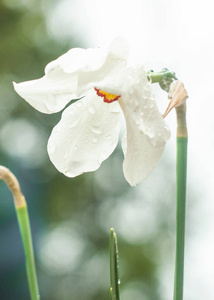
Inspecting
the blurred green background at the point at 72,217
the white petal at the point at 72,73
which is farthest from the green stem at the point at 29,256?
the blurred green background at the point at 72,217

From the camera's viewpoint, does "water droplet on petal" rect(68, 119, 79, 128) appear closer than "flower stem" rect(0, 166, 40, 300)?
No

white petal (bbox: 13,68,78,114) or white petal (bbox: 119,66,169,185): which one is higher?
white petal (bbox: 13,68,78,114)

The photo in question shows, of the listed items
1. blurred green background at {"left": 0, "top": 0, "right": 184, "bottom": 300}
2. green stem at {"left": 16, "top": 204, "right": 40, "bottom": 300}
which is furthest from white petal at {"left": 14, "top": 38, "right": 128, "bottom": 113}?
blurred green background at {"left": 0, "top": 0, "right": 184, "bottom": 300}

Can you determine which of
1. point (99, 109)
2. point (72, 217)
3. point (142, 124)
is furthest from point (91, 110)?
point (72, 217)

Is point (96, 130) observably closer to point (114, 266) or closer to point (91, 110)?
point (91, 110)

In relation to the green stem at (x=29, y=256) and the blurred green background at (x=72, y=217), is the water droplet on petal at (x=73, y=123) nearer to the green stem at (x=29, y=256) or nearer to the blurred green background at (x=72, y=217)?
the green stem at (x=29, y=256)

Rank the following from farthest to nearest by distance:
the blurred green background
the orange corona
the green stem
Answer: the blurred green background → the orange corona → the green stem

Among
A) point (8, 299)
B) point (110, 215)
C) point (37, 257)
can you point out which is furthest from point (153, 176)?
point (8, 299)

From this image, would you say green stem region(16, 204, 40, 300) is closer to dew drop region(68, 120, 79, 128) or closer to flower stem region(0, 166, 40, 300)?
flower stem region(0, 166, 40, 300)

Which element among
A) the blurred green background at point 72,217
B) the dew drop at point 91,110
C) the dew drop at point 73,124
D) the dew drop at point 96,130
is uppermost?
the dew drop at point 91,110
